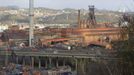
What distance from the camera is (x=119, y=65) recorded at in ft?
39.5

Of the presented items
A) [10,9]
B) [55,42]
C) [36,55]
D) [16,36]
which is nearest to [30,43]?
[55,42]

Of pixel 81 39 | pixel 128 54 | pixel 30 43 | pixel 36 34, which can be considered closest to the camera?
pixel 128 54

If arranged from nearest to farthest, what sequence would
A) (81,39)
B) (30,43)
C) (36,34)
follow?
(30,43) < (81,39) < (36,34)

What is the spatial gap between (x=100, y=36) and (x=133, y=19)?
4272 centimetres

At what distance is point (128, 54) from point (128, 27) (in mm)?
793

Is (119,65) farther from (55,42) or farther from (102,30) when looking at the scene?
(102,30)

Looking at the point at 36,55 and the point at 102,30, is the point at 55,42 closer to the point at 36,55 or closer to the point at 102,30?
the point at 102,30

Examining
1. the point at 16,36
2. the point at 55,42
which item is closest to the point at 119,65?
the point at 55,42

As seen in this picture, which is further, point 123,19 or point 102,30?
point 102,30

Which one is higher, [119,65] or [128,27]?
[128,27]

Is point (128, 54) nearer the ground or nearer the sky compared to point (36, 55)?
nearer the sky

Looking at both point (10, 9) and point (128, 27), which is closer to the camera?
point (128, 27)

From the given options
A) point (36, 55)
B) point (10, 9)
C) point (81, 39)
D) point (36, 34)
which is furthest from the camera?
point (10, 9)

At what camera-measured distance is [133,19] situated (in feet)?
38.6
